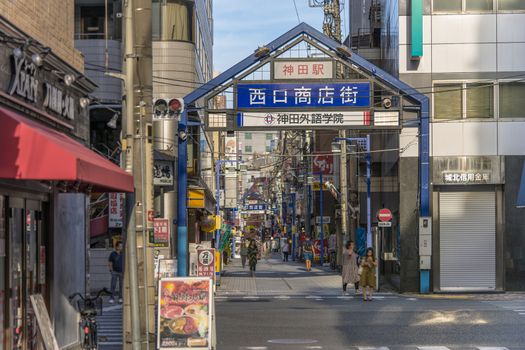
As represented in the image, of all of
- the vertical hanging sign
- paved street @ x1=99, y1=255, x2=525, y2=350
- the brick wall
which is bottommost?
paved street @ x1=99, y1=255, x2=525, y2=350

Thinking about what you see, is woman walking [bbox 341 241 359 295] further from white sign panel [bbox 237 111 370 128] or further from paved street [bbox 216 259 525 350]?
white sign panel [bbox 237 111 370 128]

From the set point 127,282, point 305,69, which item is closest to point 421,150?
point 305,69

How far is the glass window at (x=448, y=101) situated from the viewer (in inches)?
1380

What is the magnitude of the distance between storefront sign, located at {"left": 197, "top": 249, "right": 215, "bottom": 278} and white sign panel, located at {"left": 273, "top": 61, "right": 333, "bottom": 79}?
30.7ft

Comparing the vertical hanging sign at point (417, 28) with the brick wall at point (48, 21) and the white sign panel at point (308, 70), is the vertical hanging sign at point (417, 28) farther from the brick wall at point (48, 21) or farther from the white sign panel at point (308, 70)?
the brick wall at point (48, 21)

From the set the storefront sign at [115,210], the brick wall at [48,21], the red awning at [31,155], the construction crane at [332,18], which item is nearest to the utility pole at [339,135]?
the construction crane at [332,18]

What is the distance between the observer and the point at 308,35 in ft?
115

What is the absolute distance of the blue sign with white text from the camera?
110ft

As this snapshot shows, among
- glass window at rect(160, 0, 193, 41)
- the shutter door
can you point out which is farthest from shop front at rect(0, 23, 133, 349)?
glass window at rect(160, 0, 193, 41)

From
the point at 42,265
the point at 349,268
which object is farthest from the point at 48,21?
the point at 349,268

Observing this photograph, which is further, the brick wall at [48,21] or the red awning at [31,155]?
the brick wall at [48,21]

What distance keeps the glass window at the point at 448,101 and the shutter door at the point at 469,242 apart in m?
2.90

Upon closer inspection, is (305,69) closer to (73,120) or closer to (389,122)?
(389,122)

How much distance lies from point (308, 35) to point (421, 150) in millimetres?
5837
